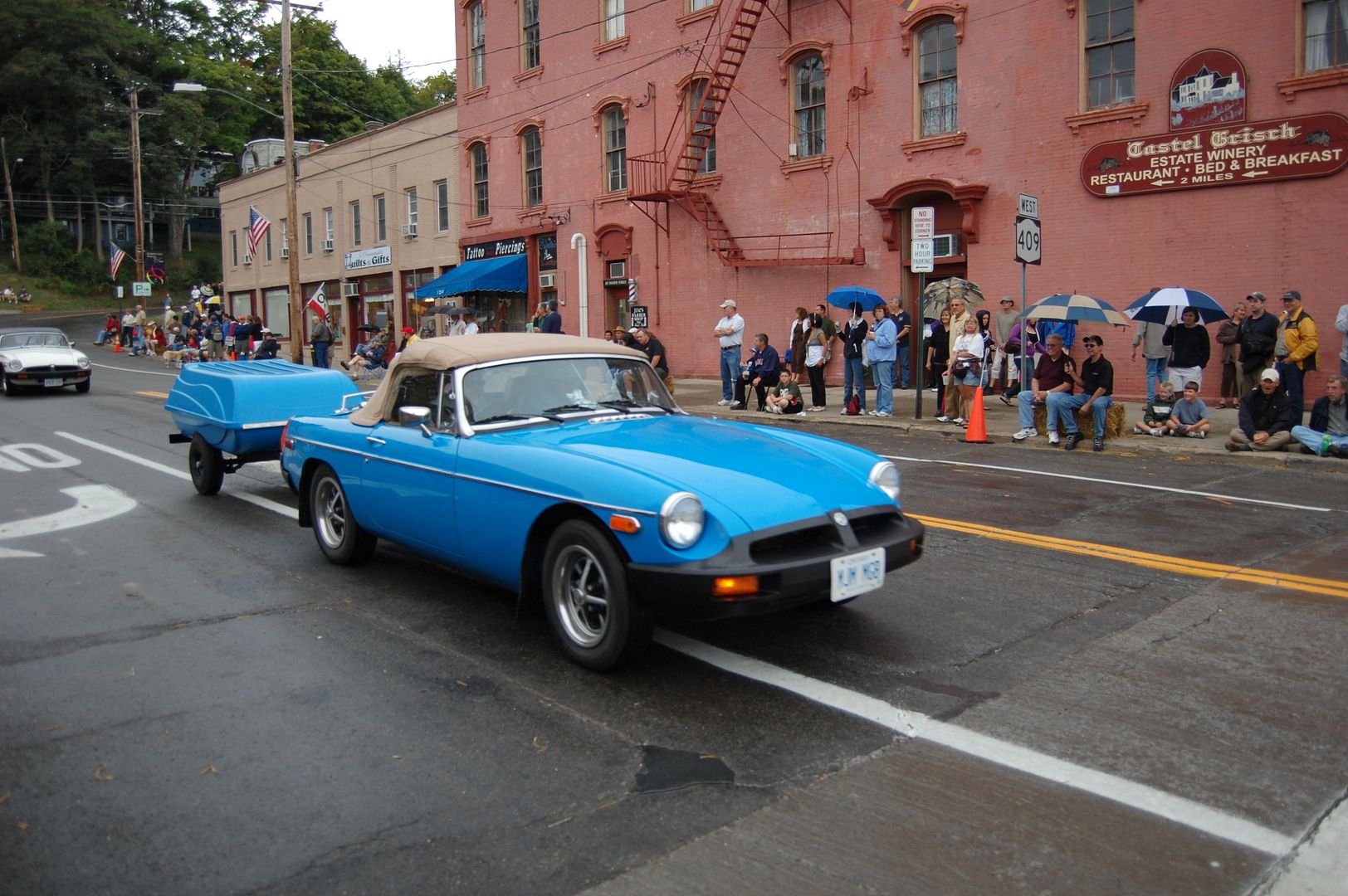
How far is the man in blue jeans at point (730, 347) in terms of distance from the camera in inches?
752

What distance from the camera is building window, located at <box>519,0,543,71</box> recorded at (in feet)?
96.5

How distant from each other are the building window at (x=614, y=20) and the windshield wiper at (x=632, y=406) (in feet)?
72.8

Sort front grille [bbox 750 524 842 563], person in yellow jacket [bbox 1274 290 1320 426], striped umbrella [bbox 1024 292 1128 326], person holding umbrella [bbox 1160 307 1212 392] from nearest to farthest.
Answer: front grille [bbox 750 524 842 563]
person in yellow jacket [bbox 1274 290 1320 426]
person holding umbrella [bbox 1160 307 1212 392]
striped umbrella [bbox 1024 292 1128 326]

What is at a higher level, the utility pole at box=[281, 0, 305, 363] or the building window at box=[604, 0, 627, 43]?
the building window at box=[604, 0, 627, 43]

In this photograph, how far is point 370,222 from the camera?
38.2 meters

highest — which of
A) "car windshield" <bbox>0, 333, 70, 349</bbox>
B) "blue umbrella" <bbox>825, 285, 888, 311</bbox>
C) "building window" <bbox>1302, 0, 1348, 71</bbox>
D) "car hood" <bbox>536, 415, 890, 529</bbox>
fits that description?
"building window" <bbox>1302, 0, 1348, 71</bbox>

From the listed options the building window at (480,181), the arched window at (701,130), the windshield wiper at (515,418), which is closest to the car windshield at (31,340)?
the building window at (480,181)

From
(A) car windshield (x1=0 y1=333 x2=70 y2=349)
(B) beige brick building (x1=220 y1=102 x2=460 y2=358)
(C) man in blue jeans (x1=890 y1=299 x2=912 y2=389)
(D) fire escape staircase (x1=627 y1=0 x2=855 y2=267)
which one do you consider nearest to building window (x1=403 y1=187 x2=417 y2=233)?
(B) beige brick building (x1=220 y1=102 x2=460 y2=358)

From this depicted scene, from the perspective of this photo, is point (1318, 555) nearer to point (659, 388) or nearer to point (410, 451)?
point (659, 388)

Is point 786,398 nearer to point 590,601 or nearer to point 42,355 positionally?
point 590,601

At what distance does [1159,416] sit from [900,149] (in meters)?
8.79

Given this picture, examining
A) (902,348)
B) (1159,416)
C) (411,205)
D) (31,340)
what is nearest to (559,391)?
(1159,416)

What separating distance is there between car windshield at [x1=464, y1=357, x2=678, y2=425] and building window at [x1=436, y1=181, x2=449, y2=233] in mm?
29324

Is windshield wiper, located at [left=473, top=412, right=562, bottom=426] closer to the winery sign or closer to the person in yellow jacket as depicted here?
the person in yellow jacket
